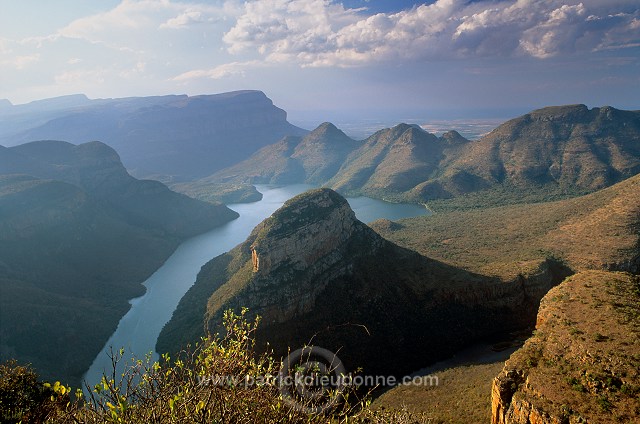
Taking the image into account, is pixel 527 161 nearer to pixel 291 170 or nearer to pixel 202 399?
pixel 291 170

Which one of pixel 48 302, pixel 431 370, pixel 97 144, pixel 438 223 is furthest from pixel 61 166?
pixel 431 370

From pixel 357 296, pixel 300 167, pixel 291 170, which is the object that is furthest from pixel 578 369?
pixel 300 167

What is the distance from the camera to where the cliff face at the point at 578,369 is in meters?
16.2

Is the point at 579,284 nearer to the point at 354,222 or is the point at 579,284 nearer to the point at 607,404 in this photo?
the point at 607,404

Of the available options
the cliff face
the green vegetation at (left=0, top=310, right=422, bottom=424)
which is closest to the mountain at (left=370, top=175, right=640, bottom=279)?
the cliff face

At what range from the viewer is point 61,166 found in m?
98.1

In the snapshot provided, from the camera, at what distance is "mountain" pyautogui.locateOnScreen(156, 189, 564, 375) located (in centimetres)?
3888

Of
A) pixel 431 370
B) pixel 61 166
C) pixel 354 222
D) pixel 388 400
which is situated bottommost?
pixel 431 370

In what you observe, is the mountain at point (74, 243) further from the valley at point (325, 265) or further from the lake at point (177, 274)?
the lake at point (177, 274)

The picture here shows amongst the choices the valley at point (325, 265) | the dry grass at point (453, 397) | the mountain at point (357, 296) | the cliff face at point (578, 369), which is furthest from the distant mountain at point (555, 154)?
the cliff face at point (578, 369)

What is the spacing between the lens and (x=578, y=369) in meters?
18.7

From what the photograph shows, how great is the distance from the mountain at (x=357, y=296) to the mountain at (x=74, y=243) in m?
14.1

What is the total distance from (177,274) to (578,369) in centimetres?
7105

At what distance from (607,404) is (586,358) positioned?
137 inches
